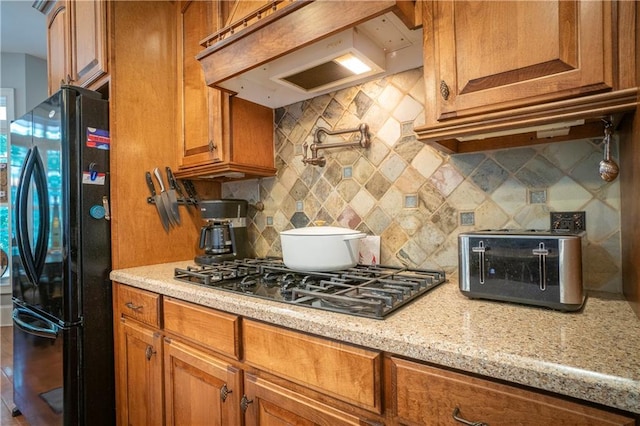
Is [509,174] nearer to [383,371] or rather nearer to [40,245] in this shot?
[383,371]

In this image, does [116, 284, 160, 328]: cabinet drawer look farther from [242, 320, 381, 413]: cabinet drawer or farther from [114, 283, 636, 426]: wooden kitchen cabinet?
[242, 320, 381, 413]: cabinet drawer

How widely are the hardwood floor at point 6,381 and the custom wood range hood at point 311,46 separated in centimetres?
226

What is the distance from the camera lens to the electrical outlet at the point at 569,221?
104 centimetres

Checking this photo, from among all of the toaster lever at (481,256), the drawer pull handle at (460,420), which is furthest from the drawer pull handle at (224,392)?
the toaster lever at (481,256)

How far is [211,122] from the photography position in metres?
1.67

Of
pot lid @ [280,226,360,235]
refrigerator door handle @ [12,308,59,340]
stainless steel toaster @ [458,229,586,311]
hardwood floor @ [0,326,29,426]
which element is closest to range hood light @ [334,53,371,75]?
pot lid @ [280,226,360,235]

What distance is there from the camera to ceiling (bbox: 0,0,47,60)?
103 inches

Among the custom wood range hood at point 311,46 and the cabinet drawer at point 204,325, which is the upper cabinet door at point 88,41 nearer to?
the custom wood range hood at point 311,46

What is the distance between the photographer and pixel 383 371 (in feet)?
2.48

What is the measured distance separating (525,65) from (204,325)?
1201 mm

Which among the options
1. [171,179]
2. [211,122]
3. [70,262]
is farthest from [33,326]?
[211,122]

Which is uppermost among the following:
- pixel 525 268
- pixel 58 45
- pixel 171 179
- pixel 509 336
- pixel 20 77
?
pixel 20 77

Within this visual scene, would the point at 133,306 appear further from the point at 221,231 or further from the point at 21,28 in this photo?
the point at 21,28

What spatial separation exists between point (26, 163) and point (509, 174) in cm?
231
